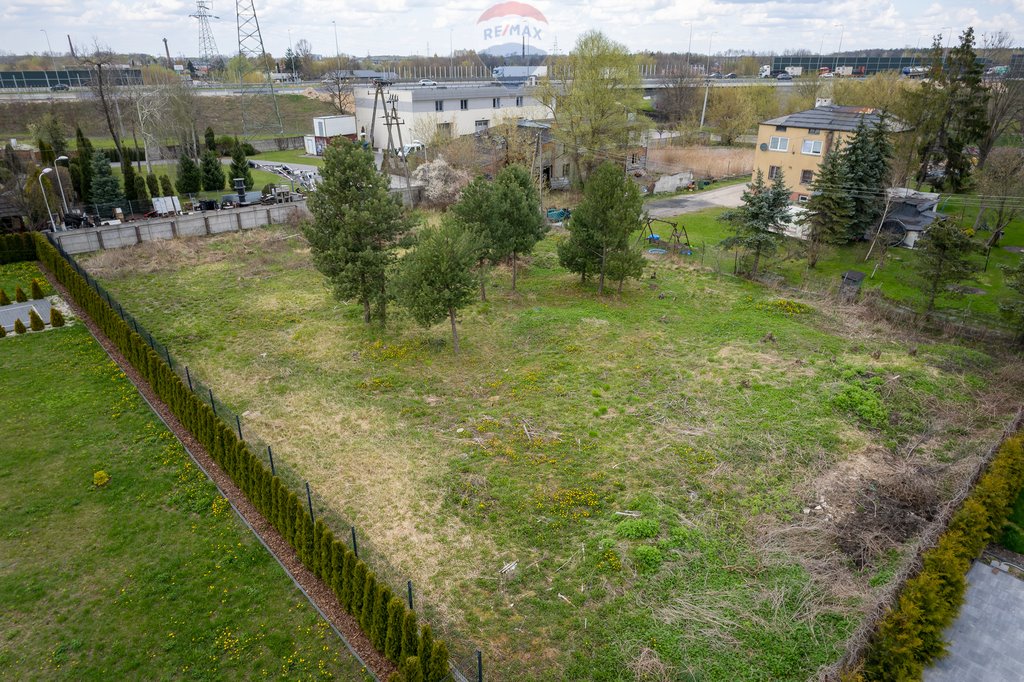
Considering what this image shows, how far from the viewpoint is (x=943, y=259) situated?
23.4 metres

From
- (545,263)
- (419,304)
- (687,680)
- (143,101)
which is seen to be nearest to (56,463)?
(419,304)

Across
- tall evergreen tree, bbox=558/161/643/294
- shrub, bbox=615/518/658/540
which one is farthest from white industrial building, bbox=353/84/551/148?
shrub, bbox=615/518/658/540

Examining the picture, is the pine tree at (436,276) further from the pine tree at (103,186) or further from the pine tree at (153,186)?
the pine tree at (153,186)

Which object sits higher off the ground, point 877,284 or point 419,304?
point 419,304

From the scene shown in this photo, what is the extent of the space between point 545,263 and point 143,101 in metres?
37.1

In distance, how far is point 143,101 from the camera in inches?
1822

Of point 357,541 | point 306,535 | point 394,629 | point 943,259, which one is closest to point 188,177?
point 306,535

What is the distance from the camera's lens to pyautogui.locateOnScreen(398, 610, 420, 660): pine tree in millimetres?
9953

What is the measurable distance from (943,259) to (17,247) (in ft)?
149

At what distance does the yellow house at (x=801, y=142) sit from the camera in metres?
40.6

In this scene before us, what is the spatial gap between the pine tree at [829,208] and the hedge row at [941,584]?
1848 cm

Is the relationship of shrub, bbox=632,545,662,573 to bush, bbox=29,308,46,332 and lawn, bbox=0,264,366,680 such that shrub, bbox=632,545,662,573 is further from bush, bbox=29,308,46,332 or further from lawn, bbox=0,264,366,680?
bush, bbox=29,308,46,332

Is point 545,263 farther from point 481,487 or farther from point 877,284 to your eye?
point 481,487

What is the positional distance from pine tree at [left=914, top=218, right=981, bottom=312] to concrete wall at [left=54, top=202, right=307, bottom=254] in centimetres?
3277
